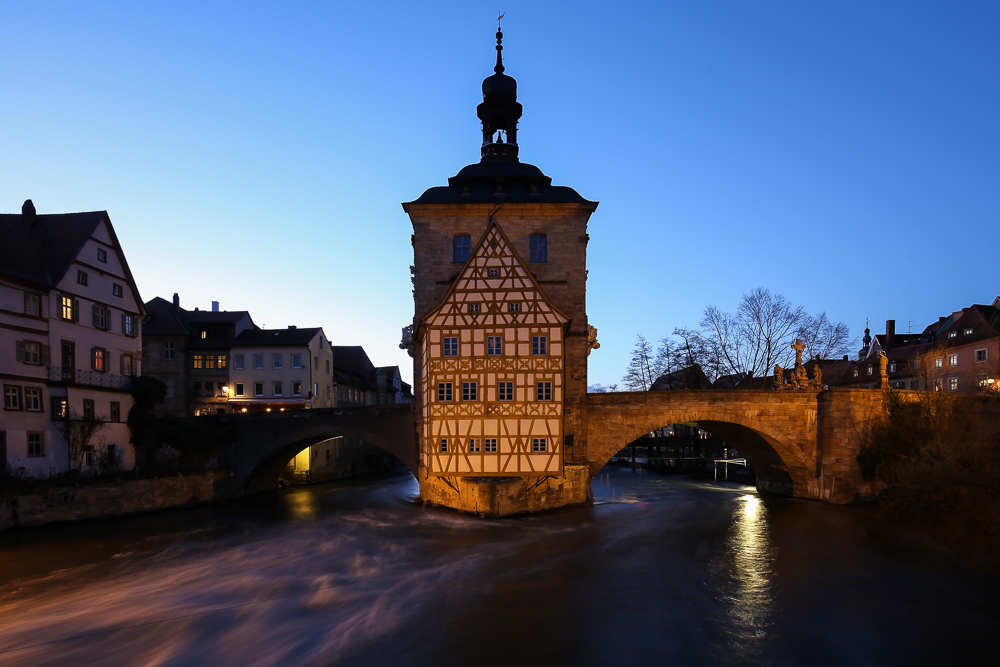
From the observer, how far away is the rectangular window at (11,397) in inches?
902

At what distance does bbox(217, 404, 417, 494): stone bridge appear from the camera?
29219 millimetres

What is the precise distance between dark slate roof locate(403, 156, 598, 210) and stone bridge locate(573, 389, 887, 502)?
8783 millimetres

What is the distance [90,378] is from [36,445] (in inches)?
143

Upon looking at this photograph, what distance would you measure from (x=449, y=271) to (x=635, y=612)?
16782 mm

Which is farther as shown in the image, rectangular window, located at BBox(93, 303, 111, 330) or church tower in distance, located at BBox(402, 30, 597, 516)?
rectangular window, located at BBox(93, 303, 111, 330)

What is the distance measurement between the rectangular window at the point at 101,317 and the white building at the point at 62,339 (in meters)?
0.04

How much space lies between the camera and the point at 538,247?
90.6 feet

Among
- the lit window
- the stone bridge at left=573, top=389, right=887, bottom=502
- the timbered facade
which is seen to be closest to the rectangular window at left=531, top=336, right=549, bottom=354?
the timbered facade

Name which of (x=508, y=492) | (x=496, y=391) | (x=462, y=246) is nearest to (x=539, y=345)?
(x=496, y=391)

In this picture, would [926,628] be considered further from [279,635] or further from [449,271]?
[449,271]

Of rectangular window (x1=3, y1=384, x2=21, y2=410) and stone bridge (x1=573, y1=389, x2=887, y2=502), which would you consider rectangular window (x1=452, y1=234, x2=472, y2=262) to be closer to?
stone bridge (x1=573, y1=389, x2=887, y2=502)

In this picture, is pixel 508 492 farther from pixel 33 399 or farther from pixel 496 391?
pixel 33 399

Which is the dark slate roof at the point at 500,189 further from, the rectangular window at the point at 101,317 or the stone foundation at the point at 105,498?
the stone foundation at the point at 105,498

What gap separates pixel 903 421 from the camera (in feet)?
86.1
